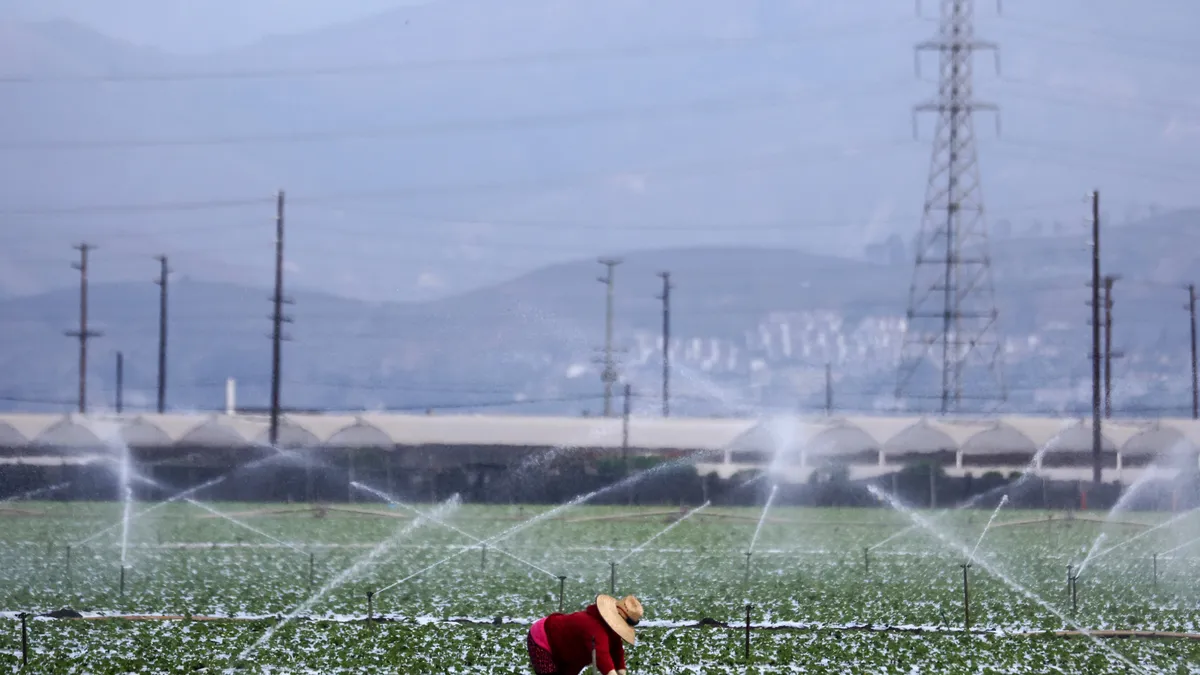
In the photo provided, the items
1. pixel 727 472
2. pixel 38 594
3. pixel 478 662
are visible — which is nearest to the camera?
pixel 478 662

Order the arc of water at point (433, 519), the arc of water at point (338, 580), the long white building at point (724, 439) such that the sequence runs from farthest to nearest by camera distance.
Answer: the long white building at point (724, 439) → the arc of water at point (433, 519) → the arc of water at point (338, 580)

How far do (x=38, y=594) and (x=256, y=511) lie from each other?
38486 mm

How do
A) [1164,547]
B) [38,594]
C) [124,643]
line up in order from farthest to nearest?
1. [1164,547]
2. [38,594]
3. [124,643]

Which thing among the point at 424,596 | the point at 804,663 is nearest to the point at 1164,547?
the point at 424,596

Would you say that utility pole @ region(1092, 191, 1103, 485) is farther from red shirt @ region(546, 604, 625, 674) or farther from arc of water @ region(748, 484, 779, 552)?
red shirt @ region(546, 604, 625, 674)

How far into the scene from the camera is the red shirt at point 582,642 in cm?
1745

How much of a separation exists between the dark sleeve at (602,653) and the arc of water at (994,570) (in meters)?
11.2

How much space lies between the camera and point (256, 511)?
73438 millimetres

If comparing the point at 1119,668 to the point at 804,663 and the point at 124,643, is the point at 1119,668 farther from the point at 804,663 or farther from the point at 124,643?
the point at 124,643

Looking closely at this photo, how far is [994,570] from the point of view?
44.2 metres

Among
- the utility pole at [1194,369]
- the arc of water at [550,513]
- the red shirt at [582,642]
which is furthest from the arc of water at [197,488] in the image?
the utility pole at [1194,369]

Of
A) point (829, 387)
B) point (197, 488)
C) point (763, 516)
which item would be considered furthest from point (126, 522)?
point (829, 387)

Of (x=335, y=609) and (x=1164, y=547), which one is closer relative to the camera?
(x=335, y=609)

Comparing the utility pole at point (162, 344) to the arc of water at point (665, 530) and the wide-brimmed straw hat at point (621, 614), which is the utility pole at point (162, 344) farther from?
the wide-brimmed straw hat at point (621, 614)
